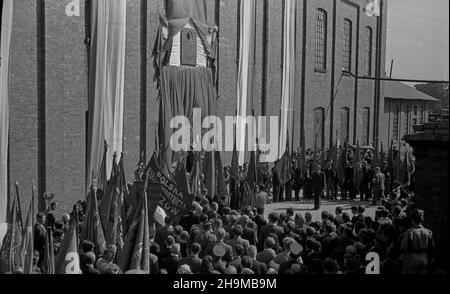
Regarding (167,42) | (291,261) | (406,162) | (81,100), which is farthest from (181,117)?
(291,261)

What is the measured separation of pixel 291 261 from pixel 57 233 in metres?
4.06

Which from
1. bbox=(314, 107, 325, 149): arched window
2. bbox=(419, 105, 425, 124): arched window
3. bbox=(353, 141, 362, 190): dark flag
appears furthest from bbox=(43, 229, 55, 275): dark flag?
bbox=(419, 105, 425, 124): arched window

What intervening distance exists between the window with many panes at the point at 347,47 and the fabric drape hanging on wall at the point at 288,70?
5.63 metres

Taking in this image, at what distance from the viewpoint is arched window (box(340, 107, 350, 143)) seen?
3475 centimetres

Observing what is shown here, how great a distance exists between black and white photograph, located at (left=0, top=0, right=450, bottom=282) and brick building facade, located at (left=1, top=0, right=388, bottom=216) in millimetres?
57

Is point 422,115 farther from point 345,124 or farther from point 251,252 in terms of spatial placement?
point 251,252

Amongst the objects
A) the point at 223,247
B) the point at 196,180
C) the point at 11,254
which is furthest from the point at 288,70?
the point at 11,254

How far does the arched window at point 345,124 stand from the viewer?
114 ft

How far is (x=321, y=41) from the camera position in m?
32.1

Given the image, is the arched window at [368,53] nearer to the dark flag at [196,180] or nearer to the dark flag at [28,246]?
the dark flag at [196,180]

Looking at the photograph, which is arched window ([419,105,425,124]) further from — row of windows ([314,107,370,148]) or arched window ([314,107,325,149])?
arched window ([314,107,325,149])

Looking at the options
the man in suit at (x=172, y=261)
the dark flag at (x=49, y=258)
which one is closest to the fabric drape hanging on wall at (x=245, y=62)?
the man in suit at (x=172, y=261)
